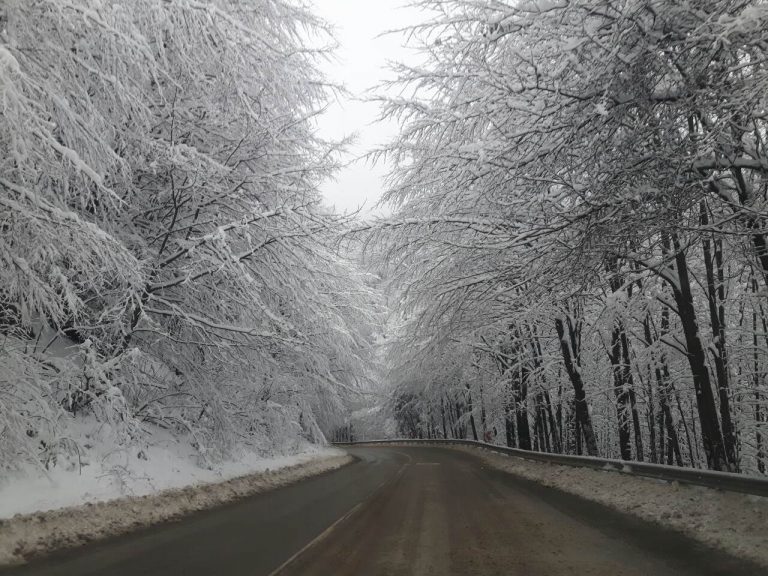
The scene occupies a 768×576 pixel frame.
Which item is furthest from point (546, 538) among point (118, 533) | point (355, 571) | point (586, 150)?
point (118, 533)

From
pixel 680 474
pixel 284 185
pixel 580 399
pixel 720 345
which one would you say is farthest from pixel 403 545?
pixel 580 399

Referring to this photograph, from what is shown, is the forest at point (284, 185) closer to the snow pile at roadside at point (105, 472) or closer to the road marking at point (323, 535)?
the snow pile at roadside at point (105, 472)

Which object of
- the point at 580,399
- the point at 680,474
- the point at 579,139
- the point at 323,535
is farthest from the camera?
the point at 580,399

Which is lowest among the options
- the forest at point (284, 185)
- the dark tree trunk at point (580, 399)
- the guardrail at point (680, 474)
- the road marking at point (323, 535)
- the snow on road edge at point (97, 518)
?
the road marking at point (323, 535)

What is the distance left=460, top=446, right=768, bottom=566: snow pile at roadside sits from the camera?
20.2 feet

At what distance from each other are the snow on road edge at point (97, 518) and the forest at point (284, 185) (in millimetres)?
888

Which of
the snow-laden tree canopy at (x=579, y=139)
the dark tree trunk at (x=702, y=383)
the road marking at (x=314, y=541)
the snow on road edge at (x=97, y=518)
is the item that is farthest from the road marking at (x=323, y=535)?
the dark tree trunk at (x=702, y=383)

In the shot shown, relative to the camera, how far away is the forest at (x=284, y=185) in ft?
18.6

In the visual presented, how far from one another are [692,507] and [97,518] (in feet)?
Result: 28.6

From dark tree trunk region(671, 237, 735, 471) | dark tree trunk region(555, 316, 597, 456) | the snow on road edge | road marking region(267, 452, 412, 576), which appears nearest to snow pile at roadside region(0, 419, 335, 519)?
the snow on road edge

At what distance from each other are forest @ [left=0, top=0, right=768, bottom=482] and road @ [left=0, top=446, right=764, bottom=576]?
2.04 meters

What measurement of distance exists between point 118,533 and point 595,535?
6.73 m

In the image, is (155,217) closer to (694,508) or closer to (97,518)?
(97,518)

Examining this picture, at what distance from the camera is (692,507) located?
7.86 meters
